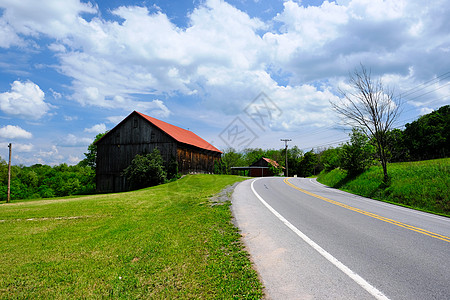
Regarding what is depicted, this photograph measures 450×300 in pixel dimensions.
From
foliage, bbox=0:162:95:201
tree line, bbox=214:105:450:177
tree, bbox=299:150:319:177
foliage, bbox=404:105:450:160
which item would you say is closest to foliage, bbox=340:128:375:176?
tree line, bbox=214:105:450:177

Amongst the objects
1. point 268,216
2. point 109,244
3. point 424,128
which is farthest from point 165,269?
point 424,128

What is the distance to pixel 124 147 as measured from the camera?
36.3 metres

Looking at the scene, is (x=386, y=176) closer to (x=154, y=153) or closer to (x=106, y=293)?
(x=106, y=293)

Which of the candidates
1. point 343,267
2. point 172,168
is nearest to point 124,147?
point 172,168

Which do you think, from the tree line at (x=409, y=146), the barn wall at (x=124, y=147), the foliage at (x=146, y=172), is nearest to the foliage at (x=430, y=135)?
the tree line at (x=409, y=146)

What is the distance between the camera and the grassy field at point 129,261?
4.04 meters

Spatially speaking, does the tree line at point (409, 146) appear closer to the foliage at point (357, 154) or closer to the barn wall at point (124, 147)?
the foliage at point (357, 154)

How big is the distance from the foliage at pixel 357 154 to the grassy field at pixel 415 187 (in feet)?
7.38

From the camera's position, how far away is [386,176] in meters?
18.6

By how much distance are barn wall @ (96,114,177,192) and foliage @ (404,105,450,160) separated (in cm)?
4598

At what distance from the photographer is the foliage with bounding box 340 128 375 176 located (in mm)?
24625

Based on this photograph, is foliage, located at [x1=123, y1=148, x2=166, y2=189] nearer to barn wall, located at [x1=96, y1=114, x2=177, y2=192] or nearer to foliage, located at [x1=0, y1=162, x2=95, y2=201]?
barn wall, located at [x1=96, y1=114, x2=177, y2=192]

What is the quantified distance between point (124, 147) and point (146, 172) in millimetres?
7374

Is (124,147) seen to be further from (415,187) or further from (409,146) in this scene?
(409,146)
